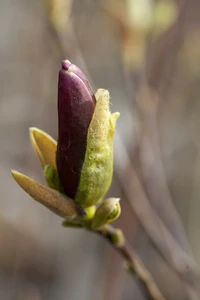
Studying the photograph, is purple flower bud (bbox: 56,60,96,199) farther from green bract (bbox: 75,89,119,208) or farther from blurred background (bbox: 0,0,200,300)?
blurred background (bbox: 0,0,200,300)

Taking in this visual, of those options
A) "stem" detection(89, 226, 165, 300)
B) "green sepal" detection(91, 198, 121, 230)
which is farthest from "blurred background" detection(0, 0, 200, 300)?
"green sepal" detection(91, 198, 121, 230)

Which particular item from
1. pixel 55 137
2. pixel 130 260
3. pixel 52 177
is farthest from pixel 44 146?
pixel 55 137

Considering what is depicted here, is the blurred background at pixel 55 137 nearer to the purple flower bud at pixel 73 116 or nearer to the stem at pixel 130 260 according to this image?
the stem at pixel 130 260

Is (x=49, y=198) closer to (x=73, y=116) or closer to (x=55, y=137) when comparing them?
(x=73, y=116)

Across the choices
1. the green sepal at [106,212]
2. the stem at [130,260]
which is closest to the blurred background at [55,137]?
the stem at [130,260]

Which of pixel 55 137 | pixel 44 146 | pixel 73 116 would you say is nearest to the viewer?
pixel 73 116
